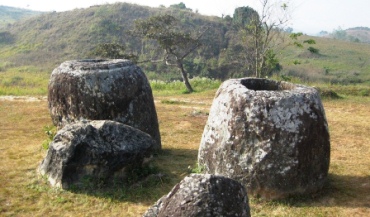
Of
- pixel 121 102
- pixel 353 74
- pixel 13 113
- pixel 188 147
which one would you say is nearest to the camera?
pixel 121 102

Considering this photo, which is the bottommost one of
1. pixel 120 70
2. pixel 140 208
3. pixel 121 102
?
pixel 140 208

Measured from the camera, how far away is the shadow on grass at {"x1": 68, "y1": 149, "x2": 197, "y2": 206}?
7355 millimetres

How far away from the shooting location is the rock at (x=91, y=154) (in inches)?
296

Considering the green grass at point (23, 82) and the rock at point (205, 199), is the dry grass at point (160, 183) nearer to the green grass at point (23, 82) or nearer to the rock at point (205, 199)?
the rock at point (205, 199)

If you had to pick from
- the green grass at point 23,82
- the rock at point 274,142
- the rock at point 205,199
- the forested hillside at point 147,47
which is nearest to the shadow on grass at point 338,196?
the rock at point 274,142

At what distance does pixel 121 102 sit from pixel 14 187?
3.02m

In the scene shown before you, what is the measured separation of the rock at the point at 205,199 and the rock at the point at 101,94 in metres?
4.81

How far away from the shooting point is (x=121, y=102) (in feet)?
30.9

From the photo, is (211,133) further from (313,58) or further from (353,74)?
(313,58)

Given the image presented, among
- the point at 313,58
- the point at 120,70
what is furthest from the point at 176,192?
the point at 313,58

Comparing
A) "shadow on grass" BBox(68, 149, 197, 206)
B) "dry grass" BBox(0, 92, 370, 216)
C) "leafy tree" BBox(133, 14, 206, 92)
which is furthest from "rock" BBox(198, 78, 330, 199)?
"leafy tree" BBox(133, 14, 206, 92)

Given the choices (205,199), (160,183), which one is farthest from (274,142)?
(205,199)

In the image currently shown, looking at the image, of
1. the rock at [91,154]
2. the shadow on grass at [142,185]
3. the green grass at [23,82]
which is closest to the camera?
the shadow on grass at [142,185]

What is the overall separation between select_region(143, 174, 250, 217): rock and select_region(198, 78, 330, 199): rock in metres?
2.10
